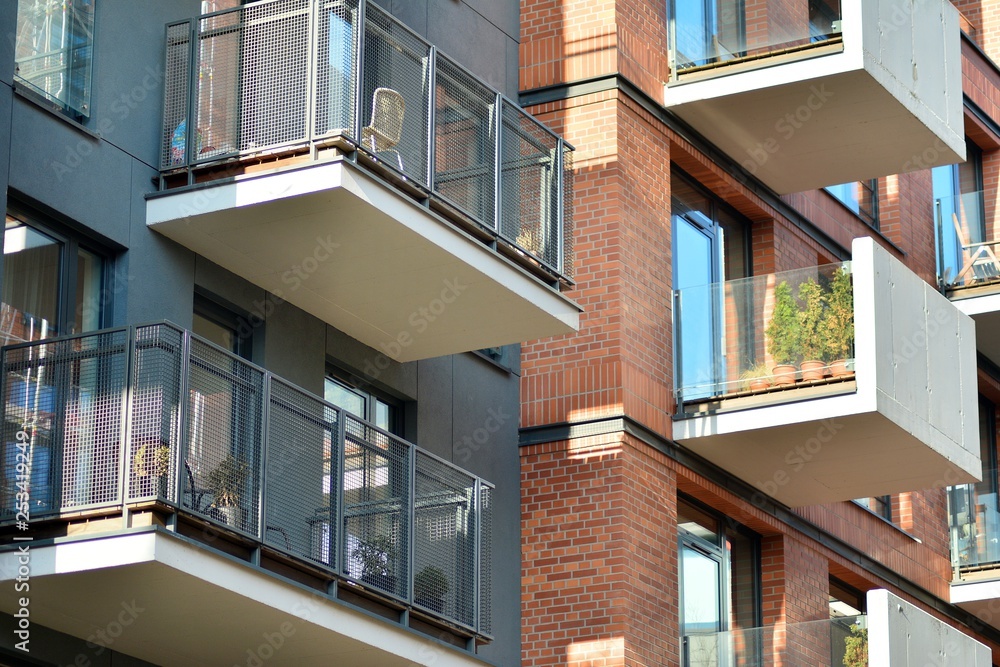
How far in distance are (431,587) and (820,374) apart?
4.72 m

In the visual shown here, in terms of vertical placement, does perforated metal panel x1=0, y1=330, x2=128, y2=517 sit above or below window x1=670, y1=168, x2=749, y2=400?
below

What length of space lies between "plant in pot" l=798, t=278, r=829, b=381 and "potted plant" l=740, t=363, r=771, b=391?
0.32m

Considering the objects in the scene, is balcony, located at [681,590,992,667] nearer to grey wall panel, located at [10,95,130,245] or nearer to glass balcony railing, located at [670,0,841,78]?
glass balcony railing, located at [670,0,841,78]

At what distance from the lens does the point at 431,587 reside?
13711 millimetres

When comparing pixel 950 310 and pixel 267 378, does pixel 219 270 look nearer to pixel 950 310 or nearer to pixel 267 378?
pixel 267 378

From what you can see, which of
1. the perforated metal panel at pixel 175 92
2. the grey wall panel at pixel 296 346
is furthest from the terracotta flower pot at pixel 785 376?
the perforated metal panel at pixel 175 92

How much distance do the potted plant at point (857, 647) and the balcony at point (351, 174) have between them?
4085 mm

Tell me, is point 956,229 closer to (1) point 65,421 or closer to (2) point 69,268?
(2) point 69,268

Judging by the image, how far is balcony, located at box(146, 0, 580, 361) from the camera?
42.4 ft

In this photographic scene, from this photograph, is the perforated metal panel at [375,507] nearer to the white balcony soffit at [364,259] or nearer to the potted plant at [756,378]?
the white balcony soffit at [364,259]

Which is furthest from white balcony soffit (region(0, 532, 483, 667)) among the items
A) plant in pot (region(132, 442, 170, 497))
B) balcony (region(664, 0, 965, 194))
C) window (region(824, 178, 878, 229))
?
window (region(824, 178, 878, 229))

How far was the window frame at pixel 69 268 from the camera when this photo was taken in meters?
12.2

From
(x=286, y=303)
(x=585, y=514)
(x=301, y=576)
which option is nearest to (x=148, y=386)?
(x=301, y=576)

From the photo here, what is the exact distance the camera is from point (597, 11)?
17766mm
